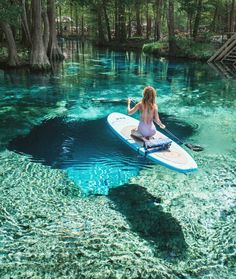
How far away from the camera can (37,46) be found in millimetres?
23312

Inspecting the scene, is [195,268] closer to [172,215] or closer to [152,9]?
[172,215]

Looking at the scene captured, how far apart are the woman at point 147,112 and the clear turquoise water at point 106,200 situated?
92cm

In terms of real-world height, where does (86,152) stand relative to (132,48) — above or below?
below

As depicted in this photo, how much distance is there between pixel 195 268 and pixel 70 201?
2793 millimetres

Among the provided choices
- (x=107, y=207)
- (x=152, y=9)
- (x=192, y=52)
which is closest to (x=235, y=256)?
(x=107, y=207)

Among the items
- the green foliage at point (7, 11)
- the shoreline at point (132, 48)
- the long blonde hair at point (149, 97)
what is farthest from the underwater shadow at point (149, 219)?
the shoreline at point (132, 48)

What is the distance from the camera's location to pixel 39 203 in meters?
6.74

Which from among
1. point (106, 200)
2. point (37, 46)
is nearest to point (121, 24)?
point (37, 46)

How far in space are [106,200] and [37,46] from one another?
18825 millimetres

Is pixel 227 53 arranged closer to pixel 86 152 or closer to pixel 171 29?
pixel 171 29

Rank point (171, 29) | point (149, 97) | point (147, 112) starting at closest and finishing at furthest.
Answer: point (149, 97), point (147, 112), point (171, 29)

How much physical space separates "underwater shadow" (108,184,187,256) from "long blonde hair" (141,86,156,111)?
5.86ft

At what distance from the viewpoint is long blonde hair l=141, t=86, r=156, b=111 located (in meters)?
7.34

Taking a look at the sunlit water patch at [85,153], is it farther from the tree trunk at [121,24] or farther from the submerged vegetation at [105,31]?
the tree trunk at [121,24]
